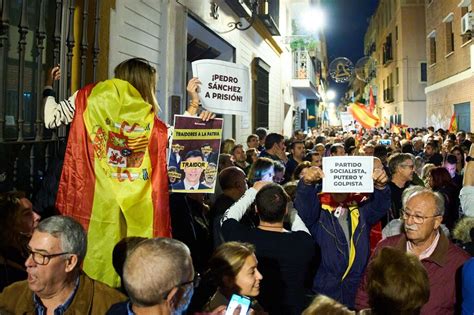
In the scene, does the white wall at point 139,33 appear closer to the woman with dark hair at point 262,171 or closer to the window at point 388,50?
the woman with dark hair at point 262,171

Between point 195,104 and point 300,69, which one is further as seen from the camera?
point 300,69

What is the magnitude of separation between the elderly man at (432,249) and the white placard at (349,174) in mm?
412

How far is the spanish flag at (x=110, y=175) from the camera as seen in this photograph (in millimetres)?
3443

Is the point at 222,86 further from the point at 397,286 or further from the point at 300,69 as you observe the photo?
the point at 300,69

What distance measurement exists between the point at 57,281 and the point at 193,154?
1.45 metres

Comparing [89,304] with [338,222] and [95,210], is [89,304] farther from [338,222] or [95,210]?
[338,222]

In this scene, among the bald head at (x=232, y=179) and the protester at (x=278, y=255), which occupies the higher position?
the bald head at (x=232, y=179)

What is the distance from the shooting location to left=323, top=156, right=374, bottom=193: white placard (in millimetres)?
4008

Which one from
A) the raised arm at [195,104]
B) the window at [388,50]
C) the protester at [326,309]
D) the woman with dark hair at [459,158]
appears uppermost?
the window at [388,50]

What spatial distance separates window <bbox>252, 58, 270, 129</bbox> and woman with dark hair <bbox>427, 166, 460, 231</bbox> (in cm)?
835

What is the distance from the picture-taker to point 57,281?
2578mm

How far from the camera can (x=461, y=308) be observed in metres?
3.16

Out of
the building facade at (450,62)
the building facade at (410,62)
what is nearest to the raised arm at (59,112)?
the building facade at (450,62)

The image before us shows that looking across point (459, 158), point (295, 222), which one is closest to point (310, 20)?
point (459, 158)
